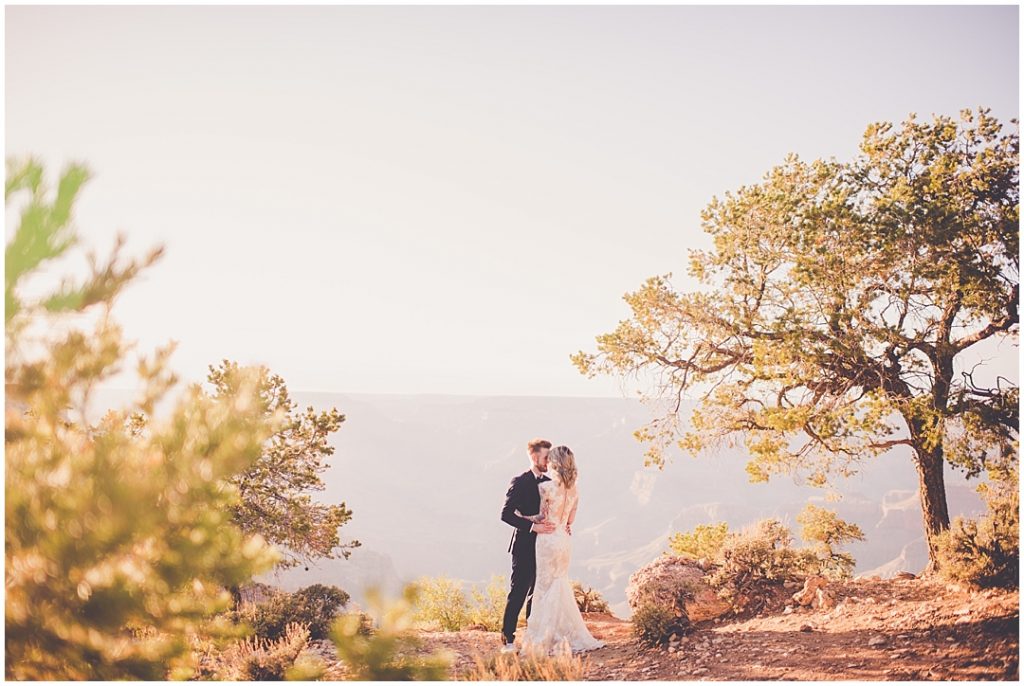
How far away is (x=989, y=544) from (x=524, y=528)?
19.0 feet

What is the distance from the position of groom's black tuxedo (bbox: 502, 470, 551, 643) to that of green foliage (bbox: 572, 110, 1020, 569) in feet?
11.9

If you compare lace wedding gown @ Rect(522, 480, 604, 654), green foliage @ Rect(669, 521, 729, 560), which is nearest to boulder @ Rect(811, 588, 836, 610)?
green foliage @ Rect(669, 521, 729, 560)

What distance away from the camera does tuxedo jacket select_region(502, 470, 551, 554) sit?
21.7 ft

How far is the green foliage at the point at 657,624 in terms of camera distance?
736 centimetres

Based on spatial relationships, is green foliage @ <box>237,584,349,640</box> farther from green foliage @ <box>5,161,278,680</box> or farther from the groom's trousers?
green foliage @ <box>5,161,278,680</box>

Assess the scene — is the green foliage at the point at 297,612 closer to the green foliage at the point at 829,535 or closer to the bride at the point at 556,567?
the bride at the point at 556,567

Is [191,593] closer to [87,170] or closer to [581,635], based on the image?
[87,170]

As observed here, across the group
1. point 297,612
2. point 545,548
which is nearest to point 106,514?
point 545,548

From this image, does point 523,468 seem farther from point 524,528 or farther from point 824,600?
point 524,528

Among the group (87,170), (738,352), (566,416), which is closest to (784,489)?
(566,416)

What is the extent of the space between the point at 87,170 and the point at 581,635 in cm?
662

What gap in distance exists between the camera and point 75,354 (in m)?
3.33

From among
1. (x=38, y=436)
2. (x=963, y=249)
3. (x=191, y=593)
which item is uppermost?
(x=963, y=249)

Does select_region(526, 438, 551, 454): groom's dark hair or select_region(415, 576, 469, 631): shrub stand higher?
select_region(526, 438, 551, 454): groom's dark hair
